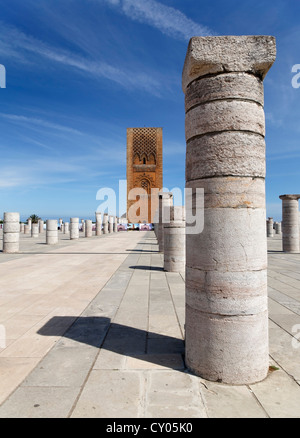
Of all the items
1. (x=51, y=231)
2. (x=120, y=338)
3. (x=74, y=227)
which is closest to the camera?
(x=120, y=338)

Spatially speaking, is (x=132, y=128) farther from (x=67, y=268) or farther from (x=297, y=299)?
(x=297, y=299)

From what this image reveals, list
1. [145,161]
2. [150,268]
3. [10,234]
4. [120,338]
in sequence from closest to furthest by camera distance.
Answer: [120,338] < [150,268] < [10,234] < [145,161]

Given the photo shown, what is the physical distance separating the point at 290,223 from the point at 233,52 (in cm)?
1285

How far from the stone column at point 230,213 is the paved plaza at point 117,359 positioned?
1.00 feet

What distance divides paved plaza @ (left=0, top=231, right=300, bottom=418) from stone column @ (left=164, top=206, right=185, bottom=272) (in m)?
2.34

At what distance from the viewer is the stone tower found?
1885 inches

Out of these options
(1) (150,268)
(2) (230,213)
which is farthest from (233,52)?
(1) (150,268)

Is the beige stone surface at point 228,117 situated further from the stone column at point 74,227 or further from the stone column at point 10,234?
the stone column at point 74,227

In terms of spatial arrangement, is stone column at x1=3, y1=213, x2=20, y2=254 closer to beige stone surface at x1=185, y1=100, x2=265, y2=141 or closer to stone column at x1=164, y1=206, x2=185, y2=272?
stone column at x1=164, y1=206, x2=185, y2=272

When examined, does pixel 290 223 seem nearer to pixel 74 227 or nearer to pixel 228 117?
pixel 228 117

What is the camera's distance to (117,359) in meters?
3.27

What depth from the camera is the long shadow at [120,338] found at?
336 centimetres
